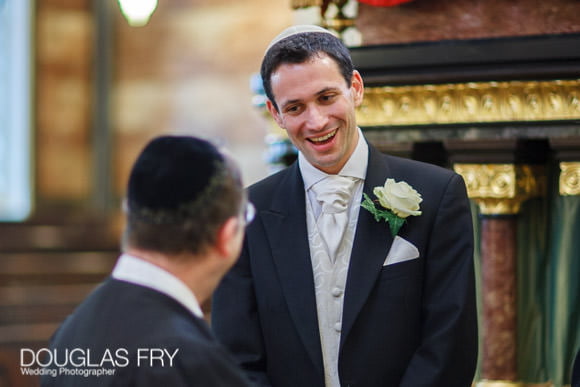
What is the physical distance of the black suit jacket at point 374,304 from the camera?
2.36m

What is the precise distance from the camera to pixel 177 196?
5.51 feet

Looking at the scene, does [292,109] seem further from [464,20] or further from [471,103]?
[464,20]

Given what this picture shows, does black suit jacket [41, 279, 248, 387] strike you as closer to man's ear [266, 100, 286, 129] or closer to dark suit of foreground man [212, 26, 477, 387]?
dark suit of foreground man [212, 26, 477, 387]

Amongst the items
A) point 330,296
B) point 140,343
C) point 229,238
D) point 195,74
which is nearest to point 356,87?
point 330,296

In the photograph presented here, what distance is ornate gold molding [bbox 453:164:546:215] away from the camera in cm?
309

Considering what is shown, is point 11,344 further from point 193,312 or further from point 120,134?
point 193,312

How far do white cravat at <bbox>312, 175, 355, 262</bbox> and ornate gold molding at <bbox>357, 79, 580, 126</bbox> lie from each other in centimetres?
80

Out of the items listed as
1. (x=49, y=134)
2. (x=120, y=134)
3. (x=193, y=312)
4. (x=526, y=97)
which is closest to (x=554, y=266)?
(x=526, y=97)

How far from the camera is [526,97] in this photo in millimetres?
3082

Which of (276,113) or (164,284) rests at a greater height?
(276,113)

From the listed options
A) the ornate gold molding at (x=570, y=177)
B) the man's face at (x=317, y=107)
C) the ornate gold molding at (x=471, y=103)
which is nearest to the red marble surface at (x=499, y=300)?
the ornate gold molding at (x=570, y=177)

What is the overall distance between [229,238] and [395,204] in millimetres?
767

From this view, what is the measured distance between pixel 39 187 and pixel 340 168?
247 inches

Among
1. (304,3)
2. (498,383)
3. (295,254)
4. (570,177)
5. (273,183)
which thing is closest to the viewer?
(295,254)
